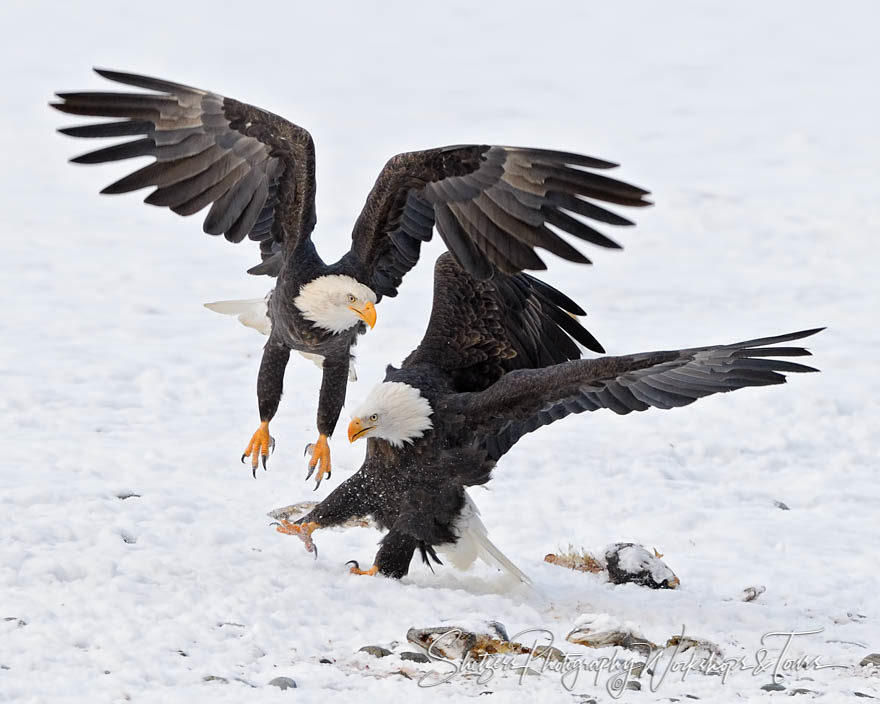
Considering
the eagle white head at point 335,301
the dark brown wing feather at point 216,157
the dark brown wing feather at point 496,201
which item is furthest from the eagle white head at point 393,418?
the dark brown wing feather at point 216,157

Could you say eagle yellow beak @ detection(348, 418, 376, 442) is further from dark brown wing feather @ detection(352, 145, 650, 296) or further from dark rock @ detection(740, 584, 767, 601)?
dark rock @ detection(740, 584, 767, 601)

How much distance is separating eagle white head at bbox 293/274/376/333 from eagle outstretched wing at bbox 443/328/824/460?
707mm

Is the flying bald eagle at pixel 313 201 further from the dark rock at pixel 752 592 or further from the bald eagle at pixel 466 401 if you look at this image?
the dark rock at pixel 752 592

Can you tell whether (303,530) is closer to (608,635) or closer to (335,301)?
(335,301)

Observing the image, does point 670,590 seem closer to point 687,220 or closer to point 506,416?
point 506,416

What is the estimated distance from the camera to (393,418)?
540cm

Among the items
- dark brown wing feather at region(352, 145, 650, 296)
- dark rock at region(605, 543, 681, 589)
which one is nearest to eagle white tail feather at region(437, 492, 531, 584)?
dark rock at region(605, 543, 681, 589)

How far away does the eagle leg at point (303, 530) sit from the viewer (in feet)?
18.1

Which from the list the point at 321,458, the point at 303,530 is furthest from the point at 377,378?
the point at 303,530

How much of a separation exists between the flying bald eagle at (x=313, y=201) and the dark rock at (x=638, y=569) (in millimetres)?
1446

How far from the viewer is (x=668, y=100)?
59.0ft

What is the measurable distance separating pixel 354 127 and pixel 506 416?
36.4 ft

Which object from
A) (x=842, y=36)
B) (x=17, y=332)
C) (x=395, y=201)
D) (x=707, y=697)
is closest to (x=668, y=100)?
(x=842, y=36)

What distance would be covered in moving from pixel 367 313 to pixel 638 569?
169cm
